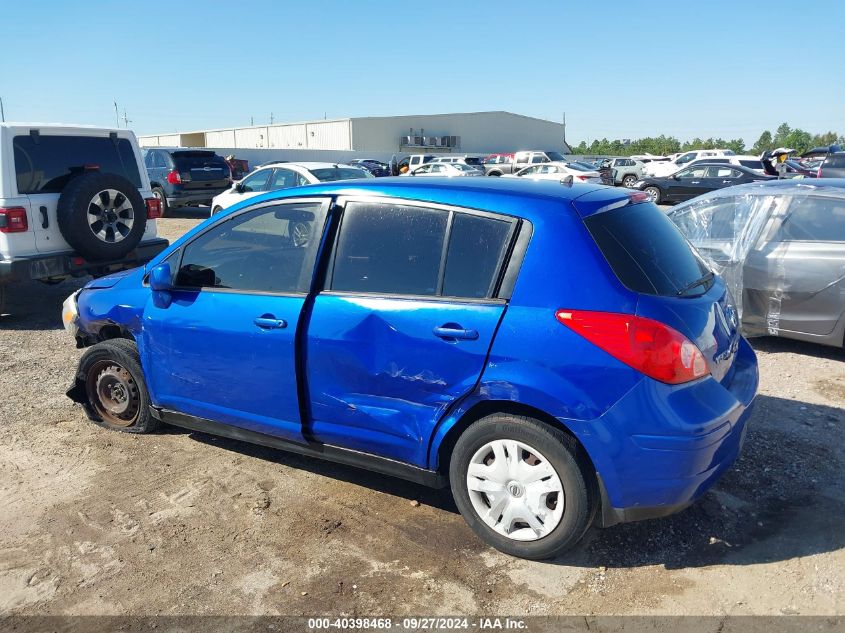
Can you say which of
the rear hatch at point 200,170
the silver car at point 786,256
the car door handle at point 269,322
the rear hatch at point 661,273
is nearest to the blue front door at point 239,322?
the car door handle at point 269,322

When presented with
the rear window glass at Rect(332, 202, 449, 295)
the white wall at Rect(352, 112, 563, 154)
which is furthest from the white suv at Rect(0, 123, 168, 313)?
the white wall at Rect(352, 112, 563, 154)

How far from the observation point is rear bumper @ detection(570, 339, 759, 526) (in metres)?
2.76

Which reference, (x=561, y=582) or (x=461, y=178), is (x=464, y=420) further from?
(x=461, y=178)

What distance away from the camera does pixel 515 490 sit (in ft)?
10.1

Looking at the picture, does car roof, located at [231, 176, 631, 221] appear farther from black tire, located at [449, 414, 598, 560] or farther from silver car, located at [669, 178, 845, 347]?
silver car, located at [669, 178, 845, 347]

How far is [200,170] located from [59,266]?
11.6m

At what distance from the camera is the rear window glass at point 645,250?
2.98m

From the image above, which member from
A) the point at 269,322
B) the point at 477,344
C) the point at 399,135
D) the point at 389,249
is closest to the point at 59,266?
the point at 269,322

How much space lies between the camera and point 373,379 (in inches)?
130

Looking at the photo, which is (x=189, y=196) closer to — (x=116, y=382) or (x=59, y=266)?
(x=59, y=266)

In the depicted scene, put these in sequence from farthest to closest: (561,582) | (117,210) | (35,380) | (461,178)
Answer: (117,210), (35,380), (461,178), (561,582)

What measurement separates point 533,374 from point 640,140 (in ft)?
285

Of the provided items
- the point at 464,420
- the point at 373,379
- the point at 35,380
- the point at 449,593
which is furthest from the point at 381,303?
the point at 35,380

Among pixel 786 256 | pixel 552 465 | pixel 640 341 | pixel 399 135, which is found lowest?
pixel 552 465
